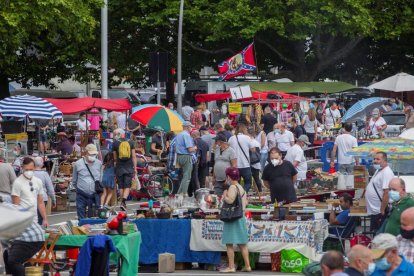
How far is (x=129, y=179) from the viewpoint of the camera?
2600 centimetres

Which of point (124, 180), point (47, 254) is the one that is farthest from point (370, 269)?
point (124, 180)

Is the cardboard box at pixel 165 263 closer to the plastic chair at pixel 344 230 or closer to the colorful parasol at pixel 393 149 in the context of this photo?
the plastic chair at pixel 344 230

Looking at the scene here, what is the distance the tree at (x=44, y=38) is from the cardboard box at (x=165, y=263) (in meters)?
22.7

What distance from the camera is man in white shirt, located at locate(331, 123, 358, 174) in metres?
26.5

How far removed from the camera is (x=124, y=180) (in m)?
25.9

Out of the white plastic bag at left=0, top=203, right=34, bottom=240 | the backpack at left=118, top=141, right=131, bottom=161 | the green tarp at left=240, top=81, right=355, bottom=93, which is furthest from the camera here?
the green tarp at left=240, top=81, right=355, bottom=93

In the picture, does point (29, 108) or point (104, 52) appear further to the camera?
point (104, 52)

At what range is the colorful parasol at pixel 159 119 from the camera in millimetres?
30203

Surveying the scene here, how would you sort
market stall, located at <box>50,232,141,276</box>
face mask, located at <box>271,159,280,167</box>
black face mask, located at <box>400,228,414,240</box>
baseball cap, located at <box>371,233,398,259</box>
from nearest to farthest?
baseball cap, located at <box>371,233,398,259</box> < black face mask, located at <box>400,228,414,240</box> < market stall, located at <box>50,232,141,276</box> < face mask, located at <box>271,159,280,167</box>

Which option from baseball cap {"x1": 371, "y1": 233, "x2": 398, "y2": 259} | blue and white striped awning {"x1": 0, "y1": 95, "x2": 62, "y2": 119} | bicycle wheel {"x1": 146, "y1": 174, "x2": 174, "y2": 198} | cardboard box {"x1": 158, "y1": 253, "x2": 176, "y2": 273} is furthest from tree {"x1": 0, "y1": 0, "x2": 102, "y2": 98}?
baseball cap {"x1": 371, "y1": 233, "x2": 398, "y2": 259}

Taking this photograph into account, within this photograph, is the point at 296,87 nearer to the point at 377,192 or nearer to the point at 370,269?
the point at 377,192

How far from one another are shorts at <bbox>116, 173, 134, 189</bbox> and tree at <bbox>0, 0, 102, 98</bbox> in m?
15.2

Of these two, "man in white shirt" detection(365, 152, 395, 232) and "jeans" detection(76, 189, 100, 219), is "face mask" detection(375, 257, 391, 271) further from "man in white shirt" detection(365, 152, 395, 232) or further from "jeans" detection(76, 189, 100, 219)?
"jeans" detection(76, 189, 100, 219)

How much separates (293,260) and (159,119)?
41.0ft
